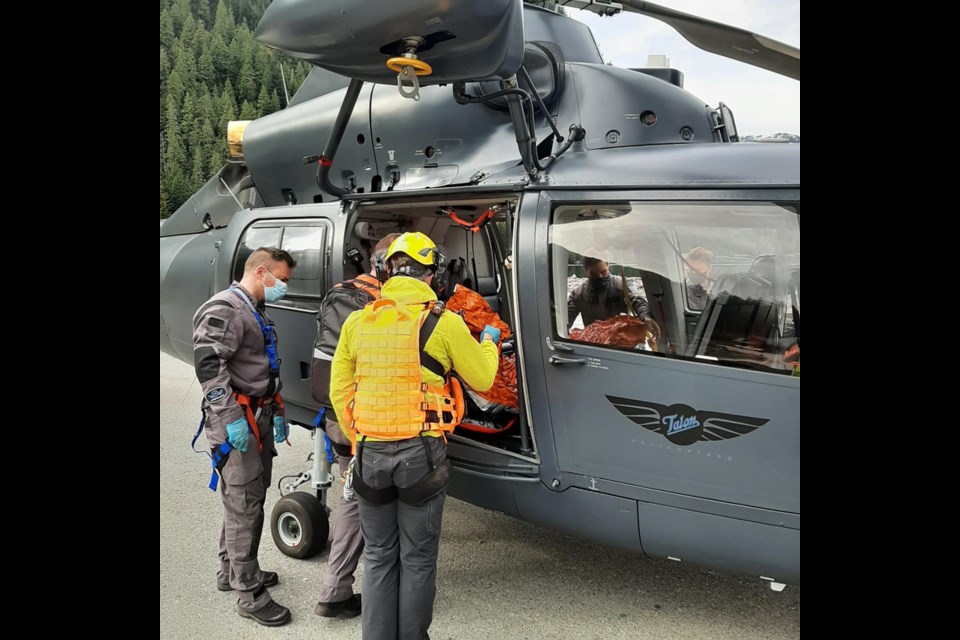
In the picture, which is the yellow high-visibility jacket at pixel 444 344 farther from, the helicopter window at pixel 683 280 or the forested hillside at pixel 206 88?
the forested hillside at pixel 206 88

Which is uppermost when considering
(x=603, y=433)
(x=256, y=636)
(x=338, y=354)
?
(x=338, y=354)

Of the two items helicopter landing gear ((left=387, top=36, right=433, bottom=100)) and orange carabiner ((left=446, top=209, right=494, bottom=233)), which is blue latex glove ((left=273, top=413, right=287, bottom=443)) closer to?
orange carabiner ((left=446, top=209, right=494, bottom=233))

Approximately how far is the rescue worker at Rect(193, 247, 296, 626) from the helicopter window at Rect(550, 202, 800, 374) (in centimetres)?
155

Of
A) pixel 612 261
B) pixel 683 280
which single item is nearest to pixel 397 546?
pixel 612 261

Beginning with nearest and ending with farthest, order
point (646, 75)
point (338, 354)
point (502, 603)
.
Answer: point (338, 354) → point (502, 603) → point (646, 75)

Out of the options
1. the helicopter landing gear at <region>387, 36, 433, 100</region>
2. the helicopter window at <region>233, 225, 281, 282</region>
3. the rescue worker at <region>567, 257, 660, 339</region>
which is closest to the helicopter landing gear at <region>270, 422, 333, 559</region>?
the helicopter window at <region>233, 225, 281, 282</region>

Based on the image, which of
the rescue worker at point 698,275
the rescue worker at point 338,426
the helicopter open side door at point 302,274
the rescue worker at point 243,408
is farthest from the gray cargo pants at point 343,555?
the rescue worker at point 698,275

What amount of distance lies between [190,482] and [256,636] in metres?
2.26

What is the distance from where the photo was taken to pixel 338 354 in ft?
9.14

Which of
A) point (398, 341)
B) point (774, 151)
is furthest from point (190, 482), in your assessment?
point (774, 151)

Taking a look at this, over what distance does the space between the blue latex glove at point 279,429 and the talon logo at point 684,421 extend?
1.80m

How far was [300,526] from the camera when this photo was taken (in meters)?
3.74

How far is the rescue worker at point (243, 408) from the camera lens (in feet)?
10.0
